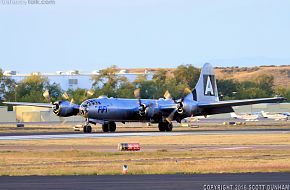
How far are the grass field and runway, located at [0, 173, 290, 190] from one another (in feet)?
8.41

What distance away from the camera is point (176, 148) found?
5081cm

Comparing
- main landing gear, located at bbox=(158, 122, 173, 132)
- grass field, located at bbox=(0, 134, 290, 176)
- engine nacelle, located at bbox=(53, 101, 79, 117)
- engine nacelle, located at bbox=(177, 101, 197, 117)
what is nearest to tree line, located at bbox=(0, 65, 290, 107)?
engine nacelle, located at bbox=(53, 101, 79, 117)

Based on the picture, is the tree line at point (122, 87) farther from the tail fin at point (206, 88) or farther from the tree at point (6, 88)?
the tail fin at point (206, 88)

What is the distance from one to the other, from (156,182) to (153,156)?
15361 millimetres

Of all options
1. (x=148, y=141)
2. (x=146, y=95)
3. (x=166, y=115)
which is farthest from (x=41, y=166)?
(x=146, y=95)

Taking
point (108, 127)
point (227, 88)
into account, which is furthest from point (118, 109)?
point (227, 88)

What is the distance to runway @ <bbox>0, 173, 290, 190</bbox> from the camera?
26141 mm

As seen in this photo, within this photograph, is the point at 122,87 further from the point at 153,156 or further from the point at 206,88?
the point at 153,156

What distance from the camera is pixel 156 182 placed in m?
28.2

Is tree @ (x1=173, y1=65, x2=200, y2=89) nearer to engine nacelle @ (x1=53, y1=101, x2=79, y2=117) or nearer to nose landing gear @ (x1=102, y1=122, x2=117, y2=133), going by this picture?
engine nacelle @ (x1=53, y1=101, x2=79, y2=117)

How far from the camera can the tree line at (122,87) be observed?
138750mm

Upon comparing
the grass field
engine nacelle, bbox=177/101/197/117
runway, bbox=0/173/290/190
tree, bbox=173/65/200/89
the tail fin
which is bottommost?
the grass field

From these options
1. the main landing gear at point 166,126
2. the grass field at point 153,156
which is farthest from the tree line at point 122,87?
the grass field at point 153,156

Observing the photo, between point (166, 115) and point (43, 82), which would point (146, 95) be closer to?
point (43, 82)
